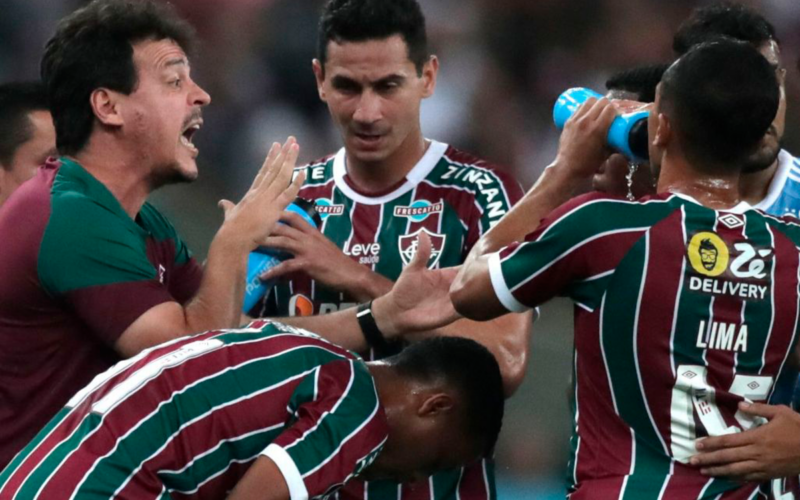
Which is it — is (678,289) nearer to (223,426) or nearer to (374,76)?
(223,426)

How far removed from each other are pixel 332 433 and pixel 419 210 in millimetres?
1369

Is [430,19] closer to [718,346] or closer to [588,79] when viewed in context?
[588,79]

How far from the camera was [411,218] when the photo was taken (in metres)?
4.02

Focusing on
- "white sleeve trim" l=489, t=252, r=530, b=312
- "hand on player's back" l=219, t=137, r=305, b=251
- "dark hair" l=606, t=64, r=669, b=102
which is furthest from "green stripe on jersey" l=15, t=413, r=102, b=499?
"dark hair" l=606, t=64, r=669, b=102

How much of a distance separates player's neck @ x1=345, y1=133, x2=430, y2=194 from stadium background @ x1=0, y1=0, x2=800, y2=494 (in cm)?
359

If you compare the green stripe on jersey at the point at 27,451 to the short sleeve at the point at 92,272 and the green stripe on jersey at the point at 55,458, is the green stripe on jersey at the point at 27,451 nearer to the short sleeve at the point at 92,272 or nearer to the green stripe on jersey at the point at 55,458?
the green stripe on jersey at the point at 55,458

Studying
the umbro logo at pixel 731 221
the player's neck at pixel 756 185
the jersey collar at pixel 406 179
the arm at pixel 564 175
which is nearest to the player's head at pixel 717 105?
the umbro logo at pixel 731 221

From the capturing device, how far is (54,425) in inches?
115

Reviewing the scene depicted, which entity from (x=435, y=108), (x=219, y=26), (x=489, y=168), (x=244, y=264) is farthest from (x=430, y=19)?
(x=244, y=264)

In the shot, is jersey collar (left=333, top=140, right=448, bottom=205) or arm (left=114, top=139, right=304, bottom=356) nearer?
arm (left=114, top=139, right=304, bottom=356)

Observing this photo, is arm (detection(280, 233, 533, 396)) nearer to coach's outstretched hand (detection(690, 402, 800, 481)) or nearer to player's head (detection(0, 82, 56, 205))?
coach's outstretched hand (detection(690, 402, 800, 481))

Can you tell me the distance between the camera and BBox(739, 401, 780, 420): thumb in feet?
9.62

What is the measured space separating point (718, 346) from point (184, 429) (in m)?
1.29

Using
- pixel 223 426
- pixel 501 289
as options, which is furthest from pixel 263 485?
pixel 501 289
